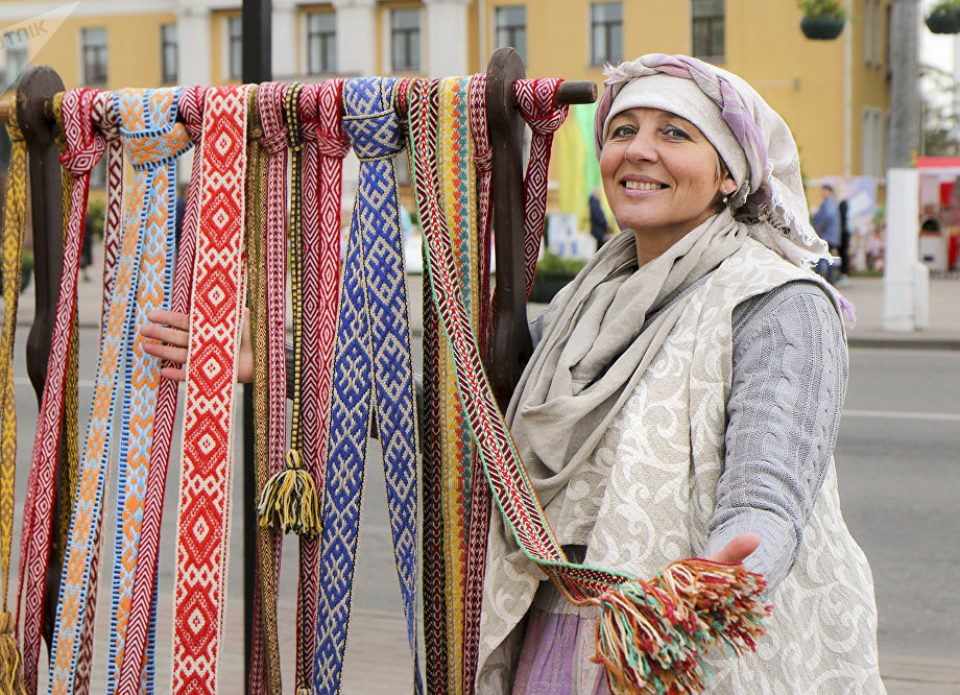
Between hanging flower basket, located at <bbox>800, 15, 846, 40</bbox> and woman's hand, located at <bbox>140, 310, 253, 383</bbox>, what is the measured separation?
1756 centimetres

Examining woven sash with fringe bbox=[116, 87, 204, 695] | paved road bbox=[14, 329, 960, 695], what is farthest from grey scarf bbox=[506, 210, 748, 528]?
paved road bbox=[14, 329, 960, 695]

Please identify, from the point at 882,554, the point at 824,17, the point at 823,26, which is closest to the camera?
the point at 882,554

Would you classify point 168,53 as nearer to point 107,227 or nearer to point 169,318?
point 107,227

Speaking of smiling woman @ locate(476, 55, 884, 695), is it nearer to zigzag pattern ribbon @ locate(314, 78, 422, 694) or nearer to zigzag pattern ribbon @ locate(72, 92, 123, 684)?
zigzag pattern ribbon @ locate(314, 78, 422, 694)

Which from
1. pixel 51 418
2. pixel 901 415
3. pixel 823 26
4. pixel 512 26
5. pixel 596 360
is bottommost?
pixel 901 415

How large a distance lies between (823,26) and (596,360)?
57.9 ft

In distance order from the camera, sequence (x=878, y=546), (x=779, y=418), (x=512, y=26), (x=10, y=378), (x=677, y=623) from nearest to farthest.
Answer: (x=677, y=623), (x=779, y=418), (x=10, y=378), (x=878, y=546), (x=512, y=26)

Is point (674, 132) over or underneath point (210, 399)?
over

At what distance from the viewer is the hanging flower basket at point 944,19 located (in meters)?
15.9

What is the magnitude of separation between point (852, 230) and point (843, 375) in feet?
80.2

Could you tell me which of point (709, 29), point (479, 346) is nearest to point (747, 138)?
point (479, 346)

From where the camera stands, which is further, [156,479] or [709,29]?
[709,29]

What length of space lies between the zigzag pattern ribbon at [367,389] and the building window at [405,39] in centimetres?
3172

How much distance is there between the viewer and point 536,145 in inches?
79.0
